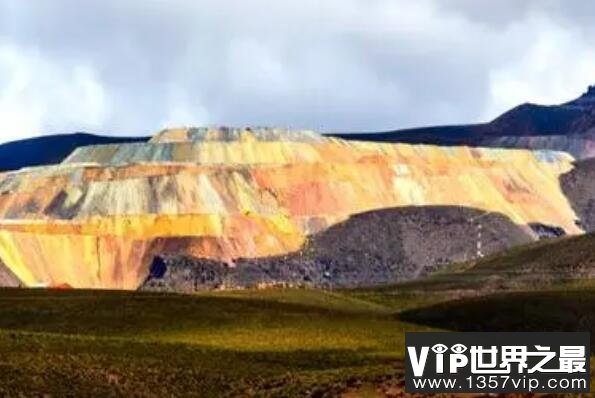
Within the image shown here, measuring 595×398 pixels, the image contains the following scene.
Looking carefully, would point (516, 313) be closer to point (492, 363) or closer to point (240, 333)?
point (240, 333)

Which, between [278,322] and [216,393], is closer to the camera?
[216,393]

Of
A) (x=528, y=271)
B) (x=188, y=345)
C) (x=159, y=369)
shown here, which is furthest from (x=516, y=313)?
(x=528, y=271)

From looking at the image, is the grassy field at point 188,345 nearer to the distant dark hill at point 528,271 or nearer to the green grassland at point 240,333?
the green grassland at point 240,333

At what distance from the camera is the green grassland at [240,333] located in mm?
59219

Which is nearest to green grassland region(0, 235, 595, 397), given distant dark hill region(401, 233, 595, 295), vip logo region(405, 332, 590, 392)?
distant dark hill region(401, 233, 595, 295)

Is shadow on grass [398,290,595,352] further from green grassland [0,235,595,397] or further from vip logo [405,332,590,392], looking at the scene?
vip logo [405,332,590,392]

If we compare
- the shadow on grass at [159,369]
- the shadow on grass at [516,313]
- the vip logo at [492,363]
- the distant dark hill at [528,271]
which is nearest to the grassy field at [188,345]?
the shadow on grass at [159,369]

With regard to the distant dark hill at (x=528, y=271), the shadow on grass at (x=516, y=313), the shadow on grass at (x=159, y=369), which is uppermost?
the distant dark hill at (x=528, y=271)

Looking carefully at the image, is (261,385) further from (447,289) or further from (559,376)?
(447,289)

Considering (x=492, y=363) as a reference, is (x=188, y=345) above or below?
above

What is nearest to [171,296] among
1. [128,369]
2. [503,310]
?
[503,310]

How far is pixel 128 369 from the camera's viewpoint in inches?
2469

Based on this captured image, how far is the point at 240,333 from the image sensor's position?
3565 inches

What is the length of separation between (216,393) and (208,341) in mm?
25506
